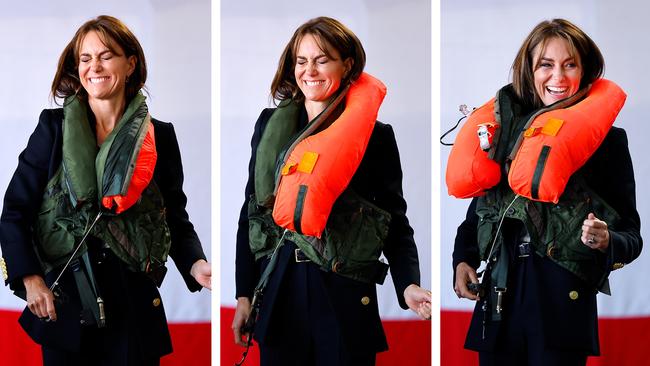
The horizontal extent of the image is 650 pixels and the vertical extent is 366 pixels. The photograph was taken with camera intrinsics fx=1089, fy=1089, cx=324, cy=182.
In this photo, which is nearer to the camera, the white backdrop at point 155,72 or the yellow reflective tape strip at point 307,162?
the yellow reflective tape strip at point 307,162

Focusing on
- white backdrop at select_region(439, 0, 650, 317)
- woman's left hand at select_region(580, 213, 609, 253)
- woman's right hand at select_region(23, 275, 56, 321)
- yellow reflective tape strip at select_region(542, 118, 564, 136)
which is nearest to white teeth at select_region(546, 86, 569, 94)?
yellow reflective tape strip at select_region(542, 118, 564, 136)

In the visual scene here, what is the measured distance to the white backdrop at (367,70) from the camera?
3.56 metres

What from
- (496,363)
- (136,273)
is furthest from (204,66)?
(496,363)

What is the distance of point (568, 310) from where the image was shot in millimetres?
3221

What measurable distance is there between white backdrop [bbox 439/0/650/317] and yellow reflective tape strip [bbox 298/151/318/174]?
0.62 meters

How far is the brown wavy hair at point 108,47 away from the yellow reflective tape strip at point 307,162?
611 mm

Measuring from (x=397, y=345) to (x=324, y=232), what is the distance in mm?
576

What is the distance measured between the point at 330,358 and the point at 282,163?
605 millimetres

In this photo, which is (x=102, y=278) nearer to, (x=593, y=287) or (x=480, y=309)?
(x=480, y=309)

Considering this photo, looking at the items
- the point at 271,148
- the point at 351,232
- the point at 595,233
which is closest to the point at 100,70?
the point at 271,148

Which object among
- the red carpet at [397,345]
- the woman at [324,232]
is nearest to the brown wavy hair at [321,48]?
the woman at [324,232]

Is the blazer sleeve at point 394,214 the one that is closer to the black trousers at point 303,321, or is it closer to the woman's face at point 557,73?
the black trousers at point 303,321

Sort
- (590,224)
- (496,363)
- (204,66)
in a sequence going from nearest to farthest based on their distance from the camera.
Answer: (590,224) → (496,363) → (204,66)

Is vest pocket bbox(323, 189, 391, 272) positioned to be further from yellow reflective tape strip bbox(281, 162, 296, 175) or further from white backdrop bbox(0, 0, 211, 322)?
white backdrop bbox(0, 0, 211, 322)
